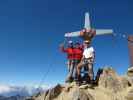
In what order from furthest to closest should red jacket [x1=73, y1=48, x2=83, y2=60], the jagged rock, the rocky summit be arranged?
red jacket [x1=73, y1=48, x2=83, y2=60] < the jagged rock < the rocky summit

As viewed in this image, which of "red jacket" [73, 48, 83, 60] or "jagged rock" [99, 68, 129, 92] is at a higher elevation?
"red jacket" [73, 48, 83, 60]

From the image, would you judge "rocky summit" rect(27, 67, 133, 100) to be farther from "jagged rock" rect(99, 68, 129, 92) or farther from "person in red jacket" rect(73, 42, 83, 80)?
"person in red jacket" rect(73, 42, 83, 80)

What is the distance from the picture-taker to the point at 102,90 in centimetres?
3347

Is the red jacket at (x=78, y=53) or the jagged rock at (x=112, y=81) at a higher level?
the red jacket at (x=78, y=53)

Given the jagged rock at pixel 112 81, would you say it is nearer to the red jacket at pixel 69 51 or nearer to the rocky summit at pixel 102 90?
the rocky summit at pixel 102 90

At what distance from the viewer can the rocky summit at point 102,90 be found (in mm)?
31594

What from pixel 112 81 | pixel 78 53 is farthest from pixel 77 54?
pixel 112 81

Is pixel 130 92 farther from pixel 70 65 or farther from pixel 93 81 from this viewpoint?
pixel 70 65

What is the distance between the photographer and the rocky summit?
31.6 meters

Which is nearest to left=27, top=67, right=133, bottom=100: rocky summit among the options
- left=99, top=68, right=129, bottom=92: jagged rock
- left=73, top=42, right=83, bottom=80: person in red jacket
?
left=99, top=68, right=129, bottom=92: jagged rock

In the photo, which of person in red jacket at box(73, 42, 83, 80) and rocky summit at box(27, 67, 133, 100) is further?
person in red jacket at box(73, 42, 83, 80)

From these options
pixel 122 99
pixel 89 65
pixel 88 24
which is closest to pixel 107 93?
pixel 122 99

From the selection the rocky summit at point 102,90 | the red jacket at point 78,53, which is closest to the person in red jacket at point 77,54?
the red jacket at point 78,53

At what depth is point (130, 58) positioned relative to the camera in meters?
38.1
